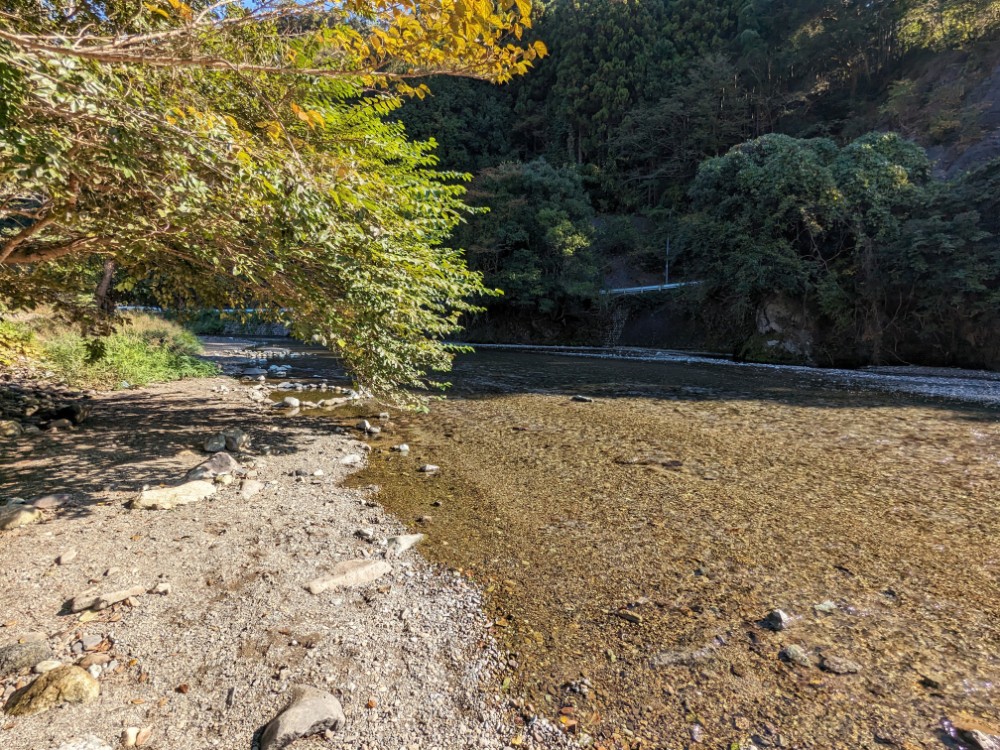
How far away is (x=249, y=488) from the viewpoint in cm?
561

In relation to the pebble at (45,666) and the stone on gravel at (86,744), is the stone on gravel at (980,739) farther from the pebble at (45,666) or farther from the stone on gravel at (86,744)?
the pebble at (45,666)

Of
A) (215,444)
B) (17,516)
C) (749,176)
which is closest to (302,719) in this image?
(17,516)

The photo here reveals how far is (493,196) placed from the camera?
29.9 meters

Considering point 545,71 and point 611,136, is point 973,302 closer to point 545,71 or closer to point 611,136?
point 611,136

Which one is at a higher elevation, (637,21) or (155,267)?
(637,21)

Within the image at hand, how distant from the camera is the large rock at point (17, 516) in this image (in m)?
4.32

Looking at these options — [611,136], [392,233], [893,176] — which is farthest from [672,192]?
[392,233]

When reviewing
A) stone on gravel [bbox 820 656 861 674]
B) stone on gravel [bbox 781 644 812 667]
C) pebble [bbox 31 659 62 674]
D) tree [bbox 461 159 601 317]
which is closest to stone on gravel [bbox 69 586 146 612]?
pebble [bbox 31 659 62 674]

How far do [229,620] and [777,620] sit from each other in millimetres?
3895

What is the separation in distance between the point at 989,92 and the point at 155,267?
118ft

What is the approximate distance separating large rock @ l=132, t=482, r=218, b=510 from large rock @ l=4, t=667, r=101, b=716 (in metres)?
2.65

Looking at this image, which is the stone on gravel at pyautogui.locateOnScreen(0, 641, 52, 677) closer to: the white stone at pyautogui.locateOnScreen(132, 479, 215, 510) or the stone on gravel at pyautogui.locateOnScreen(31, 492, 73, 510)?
the white stone at pyautogui.locateOnScreen(132, 479, 215, 510)

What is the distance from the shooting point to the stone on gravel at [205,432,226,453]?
698cm

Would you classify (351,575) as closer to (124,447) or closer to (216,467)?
(216,467)
